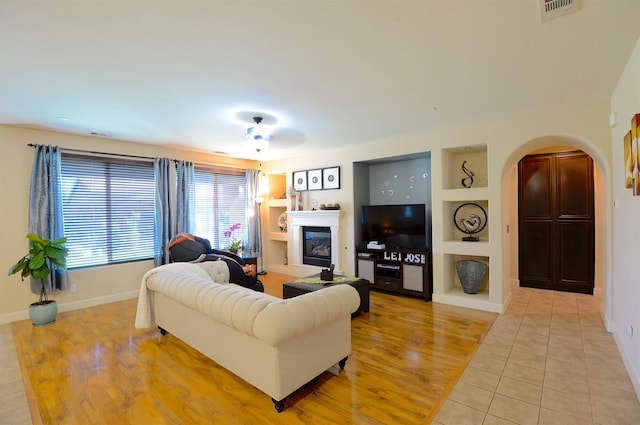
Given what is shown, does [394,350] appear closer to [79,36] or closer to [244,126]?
[244,126]

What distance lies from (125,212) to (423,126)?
191 inches

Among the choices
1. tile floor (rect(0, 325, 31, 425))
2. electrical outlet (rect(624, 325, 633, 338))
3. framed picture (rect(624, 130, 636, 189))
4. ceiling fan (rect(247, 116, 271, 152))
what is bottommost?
tile floor (rect(0, 325, 31, 425))

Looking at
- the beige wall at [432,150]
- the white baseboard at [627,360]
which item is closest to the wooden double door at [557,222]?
the beige wall at [432,150]

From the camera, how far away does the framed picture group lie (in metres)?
5.82

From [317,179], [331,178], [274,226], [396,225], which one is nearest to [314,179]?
[317,179]

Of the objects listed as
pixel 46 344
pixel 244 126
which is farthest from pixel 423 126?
pixel 46 344

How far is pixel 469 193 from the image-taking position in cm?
427

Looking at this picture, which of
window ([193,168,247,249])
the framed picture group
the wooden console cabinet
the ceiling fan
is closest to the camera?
the ceiling fan

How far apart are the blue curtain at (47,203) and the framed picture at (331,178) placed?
13.5ft

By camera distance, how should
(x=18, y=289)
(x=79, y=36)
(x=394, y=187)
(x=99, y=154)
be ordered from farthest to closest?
(x=394, y=187) → (x=99, y=154) → (x=18, y=289) → (x=79, y=36)

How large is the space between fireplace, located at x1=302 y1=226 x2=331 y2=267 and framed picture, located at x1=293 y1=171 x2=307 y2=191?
853mm

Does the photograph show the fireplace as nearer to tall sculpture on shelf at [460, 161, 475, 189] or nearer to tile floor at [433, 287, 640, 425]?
tall sculpture on shelf at [460, 161, 475, 189]

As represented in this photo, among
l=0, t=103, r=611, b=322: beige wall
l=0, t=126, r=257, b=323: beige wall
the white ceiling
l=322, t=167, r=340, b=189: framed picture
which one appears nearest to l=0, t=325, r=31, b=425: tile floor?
l=0, t=126, r=257, b=323: beige wall

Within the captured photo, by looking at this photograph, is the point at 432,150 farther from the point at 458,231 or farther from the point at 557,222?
the point at 557,222
